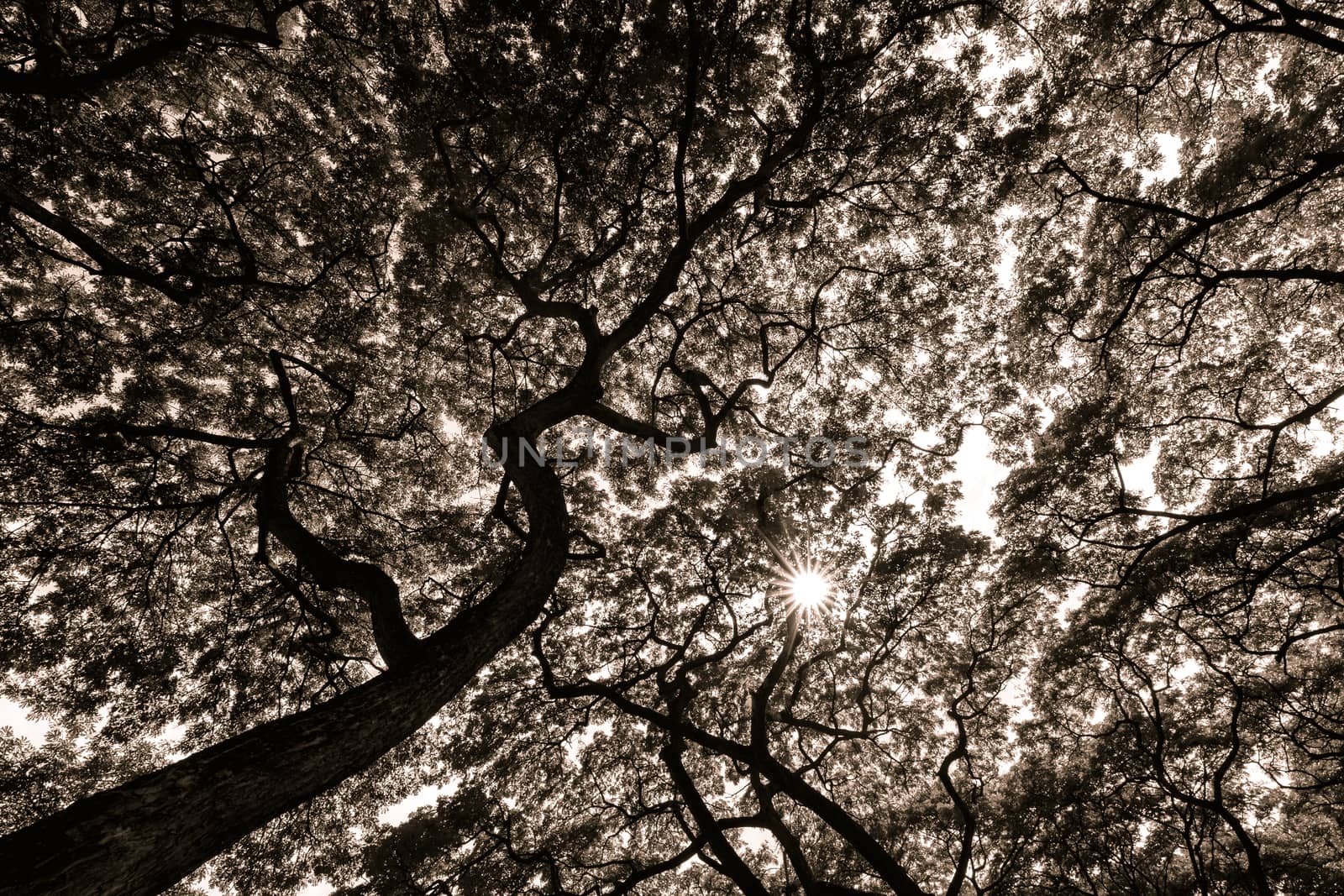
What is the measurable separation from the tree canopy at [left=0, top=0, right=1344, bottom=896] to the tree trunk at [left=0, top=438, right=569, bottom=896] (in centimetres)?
109

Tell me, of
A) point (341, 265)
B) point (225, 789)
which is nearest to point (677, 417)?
point (341, 265)

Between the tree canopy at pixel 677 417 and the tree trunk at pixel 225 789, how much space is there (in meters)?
1.09

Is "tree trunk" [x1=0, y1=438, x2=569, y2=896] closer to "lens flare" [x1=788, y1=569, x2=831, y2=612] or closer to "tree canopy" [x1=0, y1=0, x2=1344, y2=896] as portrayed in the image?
"tree canopy" [x1=0, y1=0, x2=1344, y2=896]

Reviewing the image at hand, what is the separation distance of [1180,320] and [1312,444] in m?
3.05

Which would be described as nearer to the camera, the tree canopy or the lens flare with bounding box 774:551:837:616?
the tree canopy

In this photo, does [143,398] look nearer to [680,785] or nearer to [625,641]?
[625,641]

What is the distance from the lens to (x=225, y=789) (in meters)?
2.43

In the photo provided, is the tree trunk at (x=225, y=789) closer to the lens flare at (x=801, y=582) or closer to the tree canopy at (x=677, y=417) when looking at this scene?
the tree canopy at (x=677, y=417)

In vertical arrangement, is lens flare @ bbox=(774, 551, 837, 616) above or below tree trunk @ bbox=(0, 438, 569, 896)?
above

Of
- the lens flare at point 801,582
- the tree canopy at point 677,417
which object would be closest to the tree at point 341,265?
the tree canopy at point 677,417

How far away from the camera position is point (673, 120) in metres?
7.50

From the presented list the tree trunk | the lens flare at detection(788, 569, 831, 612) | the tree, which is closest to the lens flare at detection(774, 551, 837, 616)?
the lens flare at detection(788, 569, 831, 612)

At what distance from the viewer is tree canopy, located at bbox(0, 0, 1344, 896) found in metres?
6.43

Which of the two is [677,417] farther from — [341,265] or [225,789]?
[225,789]
